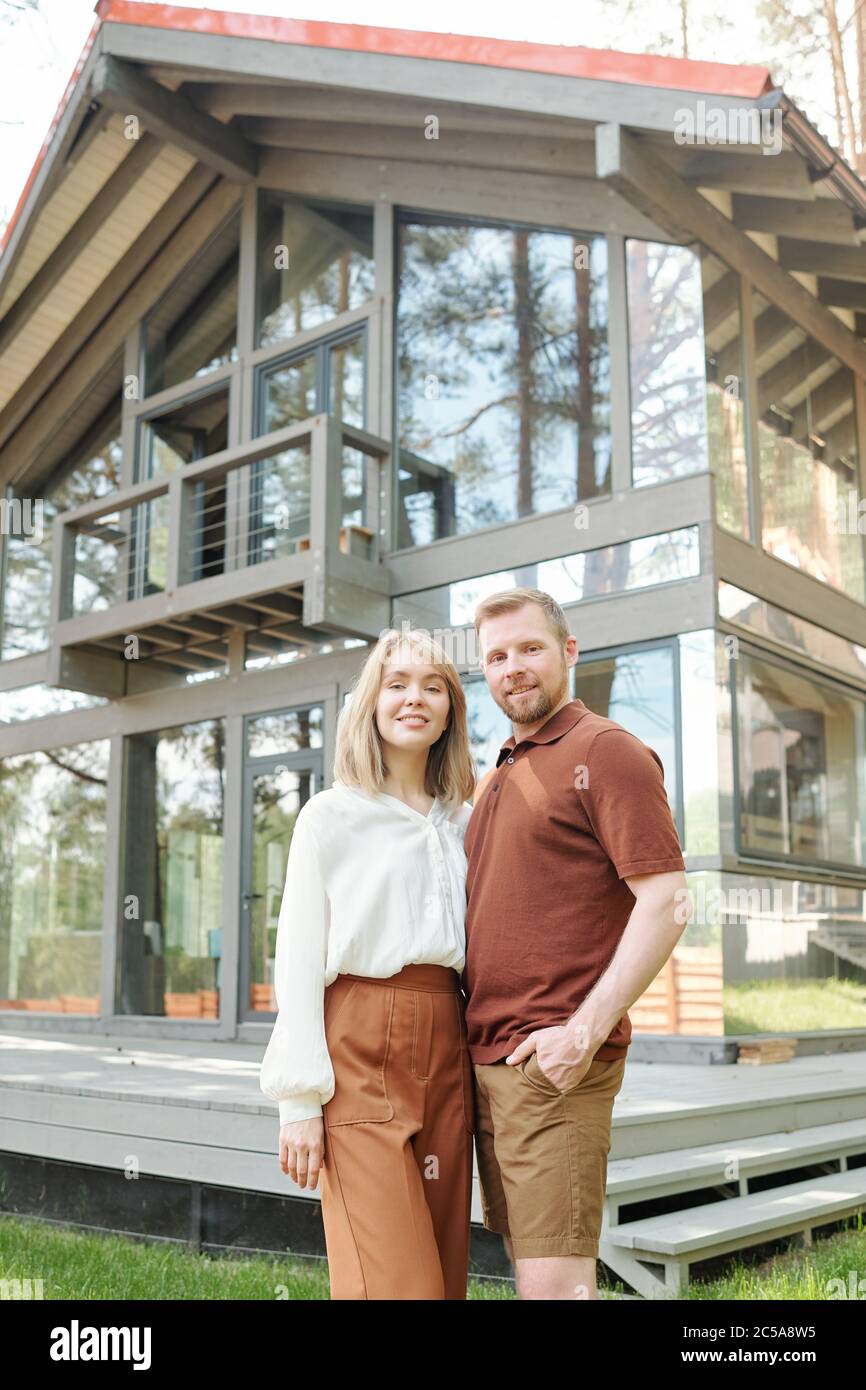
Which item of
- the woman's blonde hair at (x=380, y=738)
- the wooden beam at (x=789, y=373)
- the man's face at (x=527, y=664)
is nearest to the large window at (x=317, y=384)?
the wooden beam at (x=789, y=373)

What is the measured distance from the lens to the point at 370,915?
2.22 meters

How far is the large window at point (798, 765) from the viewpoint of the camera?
7.30 metres

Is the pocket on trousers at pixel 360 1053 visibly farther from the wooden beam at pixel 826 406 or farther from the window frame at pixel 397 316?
the wooden beam at pixel 826 406

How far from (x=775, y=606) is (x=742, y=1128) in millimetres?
3615

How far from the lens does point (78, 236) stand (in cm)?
1046

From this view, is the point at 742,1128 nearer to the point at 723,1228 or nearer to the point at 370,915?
the point at 723,1228

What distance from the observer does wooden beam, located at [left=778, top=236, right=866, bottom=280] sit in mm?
8023

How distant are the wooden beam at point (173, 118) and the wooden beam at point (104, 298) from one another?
1.54ft

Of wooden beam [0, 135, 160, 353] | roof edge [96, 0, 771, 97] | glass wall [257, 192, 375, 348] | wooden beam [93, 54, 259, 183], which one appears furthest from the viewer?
wooden beam [0, 135, 160, 353]

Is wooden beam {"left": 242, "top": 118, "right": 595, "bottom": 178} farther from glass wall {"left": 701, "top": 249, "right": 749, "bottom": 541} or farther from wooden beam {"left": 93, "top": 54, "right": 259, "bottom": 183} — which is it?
glass wall {"left": 701, "top": 249, "right": 749, "bottom": 541}

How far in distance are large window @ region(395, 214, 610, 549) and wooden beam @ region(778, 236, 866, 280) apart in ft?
4.41

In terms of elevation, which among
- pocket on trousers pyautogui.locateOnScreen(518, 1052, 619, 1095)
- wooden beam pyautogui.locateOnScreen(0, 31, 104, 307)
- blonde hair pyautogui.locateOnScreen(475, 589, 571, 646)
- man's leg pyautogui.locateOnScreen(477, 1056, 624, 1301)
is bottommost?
man's leg pyautogui.locateOnScreen(477, 1056, 624, 1301)

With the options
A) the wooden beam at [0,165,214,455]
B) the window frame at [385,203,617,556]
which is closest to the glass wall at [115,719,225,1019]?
the window frame at [385,203,617,556]
